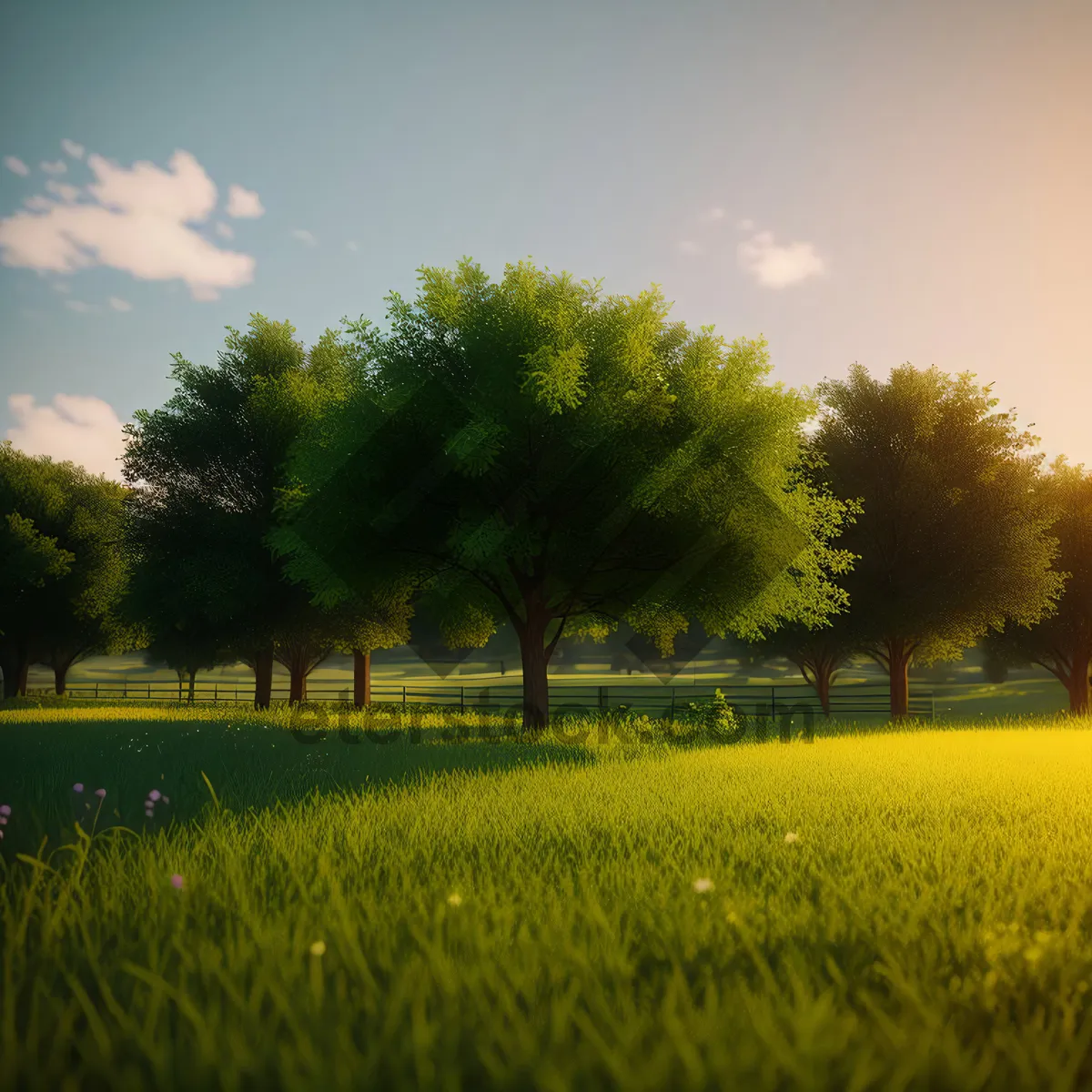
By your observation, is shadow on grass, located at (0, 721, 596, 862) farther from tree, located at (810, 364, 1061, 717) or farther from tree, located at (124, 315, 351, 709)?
tree, located at (810, 364, 1061, 717)

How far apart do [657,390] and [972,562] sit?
15.1 metres

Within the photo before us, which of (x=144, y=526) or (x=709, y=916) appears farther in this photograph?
(x=144, y=526)

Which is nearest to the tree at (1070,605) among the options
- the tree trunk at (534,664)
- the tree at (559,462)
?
the tree at (559,462)

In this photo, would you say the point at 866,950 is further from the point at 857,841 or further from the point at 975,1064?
the point at 857,841

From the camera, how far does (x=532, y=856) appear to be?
5988mm

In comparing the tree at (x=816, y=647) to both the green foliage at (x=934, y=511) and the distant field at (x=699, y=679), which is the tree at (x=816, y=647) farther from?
the distant field at (x=699, y=679)

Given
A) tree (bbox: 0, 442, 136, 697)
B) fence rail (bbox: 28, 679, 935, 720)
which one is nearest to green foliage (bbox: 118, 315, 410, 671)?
fence rail (bbox: 28, 679, 935, 720)

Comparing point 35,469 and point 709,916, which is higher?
point 35,469

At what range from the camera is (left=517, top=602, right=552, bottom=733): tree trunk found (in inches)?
774

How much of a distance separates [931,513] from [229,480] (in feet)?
83.7

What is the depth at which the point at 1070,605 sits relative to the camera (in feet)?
106

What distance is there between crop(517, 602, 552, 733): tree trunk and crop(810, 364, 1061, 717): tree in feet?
44.6

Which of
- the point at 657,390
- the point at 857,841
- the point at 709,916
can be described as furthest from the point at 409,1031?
the point at 657,390

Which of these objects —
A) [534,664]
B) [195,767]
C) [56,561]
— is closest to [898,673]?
[534,664]
